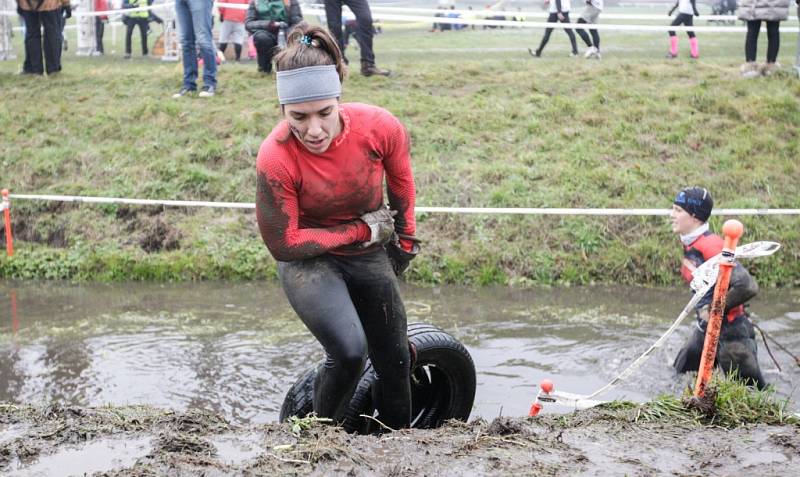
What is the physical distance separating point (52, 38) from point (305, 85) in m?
12.1

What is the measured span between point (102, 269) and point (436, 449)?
6969 millimetres

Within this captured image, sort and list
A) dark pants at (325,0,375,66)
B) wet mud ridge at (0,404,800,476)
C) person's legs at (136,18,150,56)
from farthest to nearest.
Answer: person's legs at (136,18,150,56) → dark pants at (325,0,375,66) → wet mud ridge at (0,404,800,476)

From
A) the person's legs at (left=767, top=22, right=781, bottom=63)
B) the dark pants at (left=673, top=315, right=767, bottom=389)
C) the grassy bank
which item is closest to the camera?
the dark pants at (left=673, top=315, right=767, bottom=389)

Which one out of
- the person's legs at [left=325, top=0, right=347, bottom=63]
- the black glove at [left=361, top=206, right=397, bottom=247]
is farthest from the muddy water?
the person's legs at [left=325, top=0, right=347, bottom=63]

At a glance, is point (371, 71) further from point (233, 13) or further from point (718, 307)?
point (718, 307)

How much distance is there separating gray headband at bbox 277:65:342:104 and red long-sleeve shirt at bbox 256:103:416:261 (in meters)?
0.18

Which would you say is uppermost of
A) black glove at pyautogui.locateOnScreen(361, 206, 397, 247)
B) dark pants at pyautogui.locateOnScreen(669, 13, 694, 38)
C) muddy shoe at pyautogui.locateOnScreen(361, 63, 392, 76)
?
dark pants at pyautogui.locateOnScreen(669, 13, 694, 38)

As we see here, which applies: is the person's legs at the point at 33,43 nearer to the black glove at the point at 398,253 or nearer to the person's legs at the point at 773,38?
the person's legs at the point at 773,38

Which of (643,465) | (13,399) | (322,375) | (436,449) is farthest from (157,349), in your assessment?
(643,465)

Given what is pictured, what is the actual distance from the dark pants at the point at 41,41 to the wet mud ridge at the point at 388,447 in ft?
36.9

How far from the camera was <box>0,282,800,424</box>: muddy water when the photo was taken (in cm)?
691

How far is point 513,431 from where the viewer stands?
457 centimetres

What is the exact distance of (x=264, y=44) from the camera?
45.1 ft

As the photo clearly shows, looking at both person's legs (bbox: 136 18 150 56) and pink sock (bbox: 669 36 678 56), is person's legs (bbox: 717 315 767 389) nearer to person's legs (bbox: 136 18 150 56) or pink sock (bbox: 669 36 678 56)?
pink sock (bbox: 669 36 678 56)
